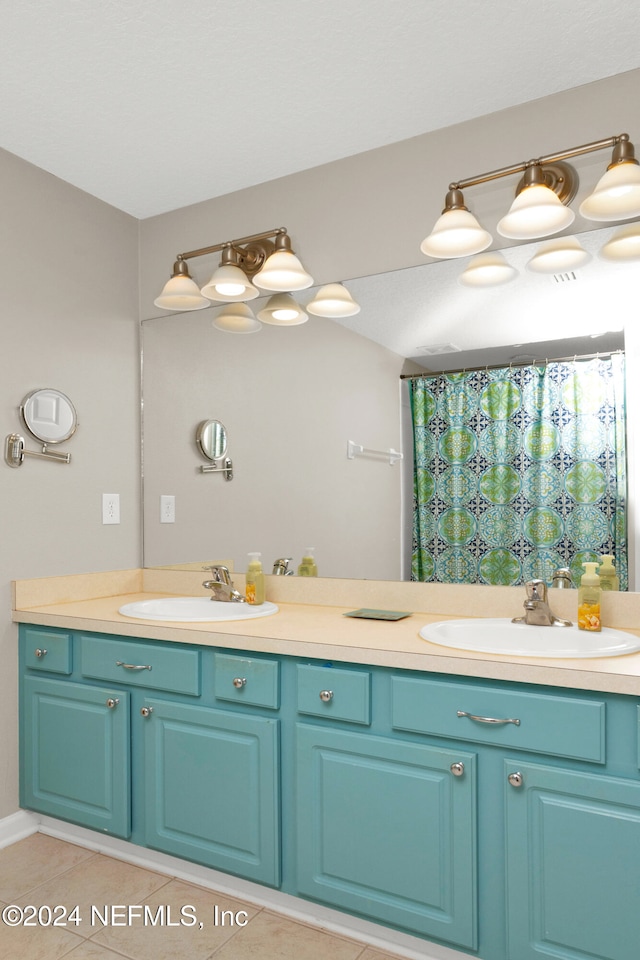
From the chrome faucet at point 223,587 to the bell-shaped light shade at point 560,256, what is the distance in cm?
146

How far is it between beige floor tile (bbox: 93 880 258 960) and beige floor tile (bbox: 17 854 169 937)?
6 cm

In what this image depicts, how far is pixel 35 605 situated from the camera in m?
2.43

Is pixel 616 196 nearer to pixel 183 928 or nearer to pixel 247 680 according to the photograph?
pixel 247 680

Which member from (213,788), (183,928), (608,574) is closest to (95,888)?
(183,928)

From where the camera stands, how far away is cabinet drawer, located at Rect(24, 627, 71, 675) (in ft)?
7.43

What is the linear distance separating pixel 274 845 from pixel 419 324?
1629 millimetres

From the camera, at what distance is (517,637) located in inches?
74.9

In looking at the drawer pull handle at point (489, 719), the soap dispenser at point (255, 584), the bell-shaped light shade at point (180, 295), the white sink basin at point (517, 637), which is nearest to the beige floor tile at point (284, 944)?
the drawer pull handle at point (489, 719)

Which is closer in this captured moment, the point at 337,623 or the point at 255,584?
the point at 337,623

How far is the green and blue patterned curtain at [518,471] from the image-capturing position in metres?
1.98

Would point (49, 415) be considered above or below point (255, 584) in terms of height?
above

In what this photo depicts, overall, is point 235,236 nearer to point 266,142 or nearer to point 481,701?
point 266,142

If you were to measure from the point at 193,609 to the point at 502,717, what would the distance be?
126cm

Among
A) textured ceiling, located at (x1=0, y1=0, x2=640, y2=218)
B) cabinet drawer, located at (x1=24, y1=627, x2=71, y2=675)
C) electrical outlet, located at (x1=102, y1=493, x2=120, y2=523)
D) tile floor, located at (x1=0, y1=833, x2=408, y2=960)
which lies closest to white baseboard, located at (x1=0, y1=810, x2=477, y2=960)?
tile floor, located at (x1=0, y1=833, x2=408, y2=960)
